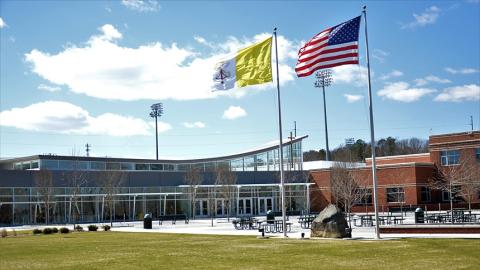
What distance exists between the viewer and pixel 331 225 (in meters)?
25.7

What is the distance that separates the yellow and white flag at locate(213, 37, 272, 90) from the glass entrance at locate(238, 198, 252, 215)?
3902 cm

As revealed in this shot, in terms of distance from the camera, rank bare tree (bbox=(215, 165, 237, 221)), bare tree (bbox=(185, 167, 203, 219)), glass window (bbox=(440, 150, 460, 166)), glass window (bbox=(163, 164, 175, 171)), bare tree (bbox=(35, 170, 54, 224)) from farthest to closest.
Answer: glass window (bbox=(163, 164, 175, 171)), glass window (bbox=(440, 150, 460, 166)), bare tree (bbox=(185, 167, 203, 219)), bare tree (bbox=(215, 165, 237, 221)), bare tree (bbox=(35, 170, 54, 224))

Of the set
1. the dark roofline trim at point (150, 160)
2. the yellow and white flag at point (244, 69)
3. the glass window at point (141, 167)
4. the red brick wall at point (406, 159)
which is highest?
the yellow and white flag at point (244, 69)

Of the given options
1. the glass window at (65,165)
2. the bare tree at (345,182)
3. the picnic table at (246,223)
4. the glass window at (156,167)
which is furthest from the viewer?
the glass window at (156,167)

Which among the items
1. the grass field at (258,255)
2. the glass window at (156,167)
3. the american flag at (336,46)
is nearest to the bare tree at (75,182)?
the glass window at (156,167)

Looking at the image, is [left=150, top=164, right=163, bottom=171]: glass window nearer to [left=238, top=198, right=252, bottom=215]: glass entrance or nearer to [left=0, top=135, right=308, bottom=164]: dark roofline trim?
[left=0, top=135, right=308, bottom=164]: dark roofline trim

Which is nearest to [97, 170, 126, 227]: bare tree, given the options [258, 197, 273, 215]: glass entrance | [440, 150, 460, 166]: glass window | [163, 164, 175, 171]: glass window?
[163, 164, 175, 171]: glass window

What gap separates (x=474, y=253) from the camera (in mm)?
18234

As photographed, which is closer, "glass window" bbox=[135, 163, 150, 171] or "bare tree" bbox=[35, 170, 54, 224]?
Answer: "bare tree" bbox=[35, 170, 54, 224]

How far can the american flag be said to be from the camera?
936 inches

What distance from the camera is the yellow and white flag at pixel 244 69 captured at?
84.3 ft

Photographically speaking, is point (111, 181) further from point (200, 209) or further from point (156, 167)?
point (156, 167)

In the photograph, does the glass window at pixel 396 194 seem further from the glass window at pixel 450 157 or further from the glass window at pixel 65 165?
the glass window at pixel 65 165

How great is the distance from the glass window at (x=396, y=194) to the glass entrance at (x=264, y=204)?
521 inches
